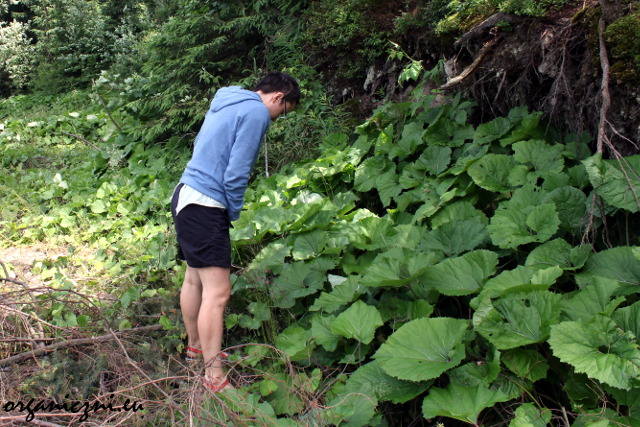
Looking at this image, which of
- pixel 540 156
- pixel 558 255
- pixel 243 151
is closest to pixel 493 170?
pixel 540 156

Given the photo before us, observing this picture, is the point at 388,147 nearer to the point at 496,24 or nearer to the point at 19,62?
the point at 496,24

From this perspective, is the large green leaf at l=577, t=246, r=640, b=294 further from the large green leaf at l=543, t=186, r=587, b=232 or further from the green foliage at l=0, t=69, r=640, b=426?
the large green leaf at l=543, t=186, r=587, b=232

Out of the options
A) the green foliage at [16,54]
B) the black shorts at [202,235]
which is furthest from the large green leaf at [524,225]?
the green foliage at [16,54]

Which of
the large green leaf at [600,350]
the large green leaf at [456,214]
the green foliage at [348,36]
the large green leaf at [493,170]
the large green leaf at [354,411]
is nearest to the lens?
the large green leaf at [600,350]

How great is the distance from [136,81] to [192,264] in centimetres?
591

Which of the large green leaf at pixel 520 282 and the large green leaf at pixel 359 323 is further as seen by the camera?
the large green leaf at pixel 359 323

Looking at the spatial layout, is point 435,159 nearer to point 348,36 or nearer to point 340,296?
point 340,296

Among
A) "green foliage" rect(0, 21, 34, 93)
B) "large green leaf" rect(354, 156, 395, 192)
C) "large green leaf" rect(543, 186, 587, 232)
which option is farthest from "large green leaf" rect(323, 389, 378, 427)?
"green foliage" rect(0, 21, 34, 93)

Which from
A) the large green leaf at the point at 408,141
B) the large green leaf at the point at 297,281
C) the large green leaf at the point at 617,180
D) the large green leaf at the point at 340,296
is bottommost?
the large green leaf at the point at 297,281

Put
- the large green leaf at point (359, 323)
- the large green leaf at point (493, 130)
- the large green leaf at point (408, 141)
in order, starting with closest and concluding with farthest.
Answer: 1. the large green leaf at point (359, 323)
2. the large green leaf at point (493, 130)
3. the large green leaf at point (408, 141)

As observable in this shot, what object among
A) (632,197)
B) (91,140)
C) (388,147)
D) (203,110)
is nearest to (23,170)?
(91,140)

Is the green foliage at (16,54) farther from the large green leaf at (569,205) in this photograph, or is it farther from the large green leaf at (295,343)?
the large green leaf at (569,205)

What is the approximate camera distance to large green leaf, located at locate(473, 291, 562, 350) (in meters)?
2.23

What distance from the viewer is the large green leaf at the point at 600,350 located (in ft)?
6.34
